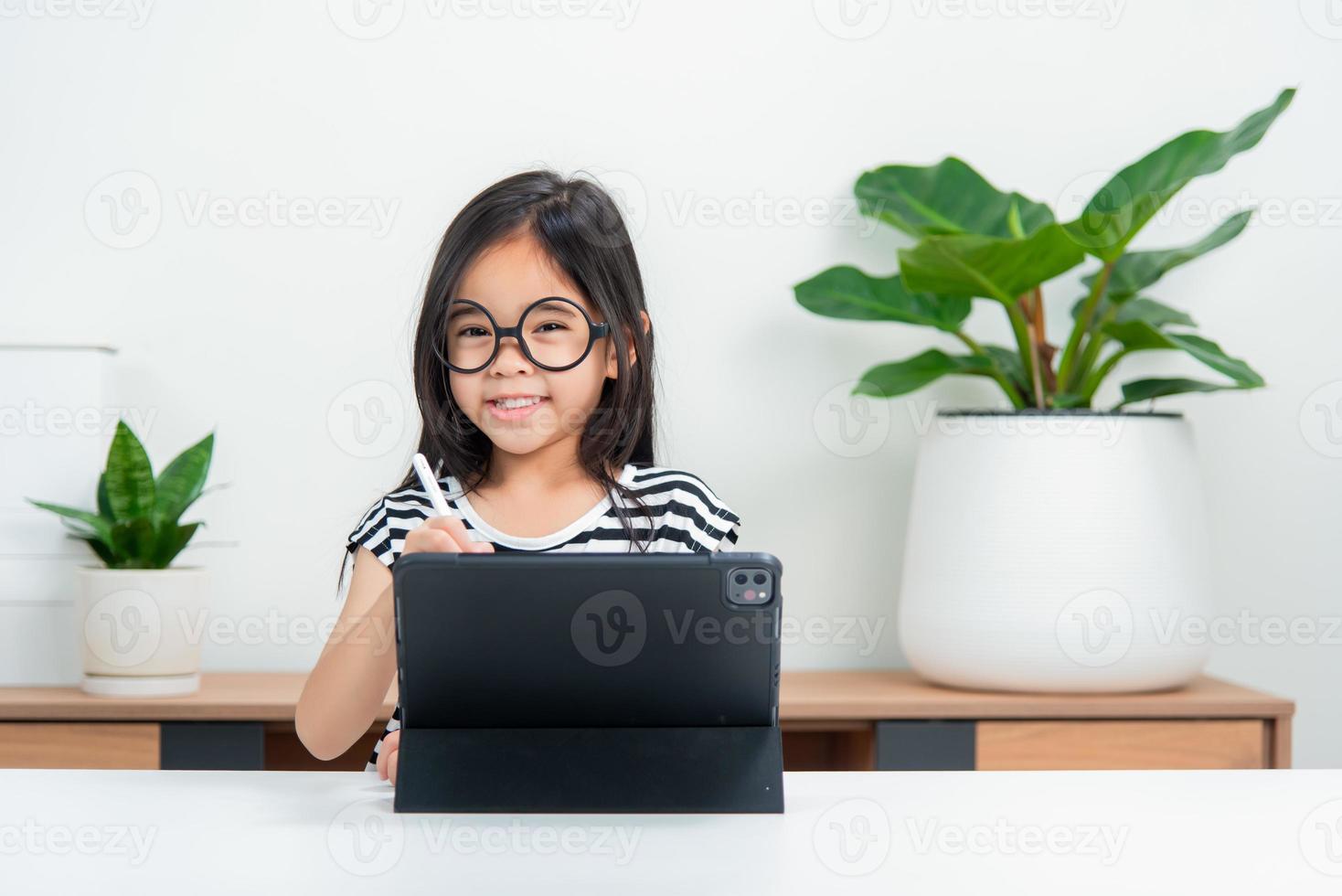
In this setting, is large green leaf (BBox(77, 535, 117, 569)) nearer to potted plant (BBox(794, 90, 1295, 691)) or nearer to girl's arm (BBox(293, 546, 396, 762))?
girl's arm (BBox(293, 546, 396, 762))

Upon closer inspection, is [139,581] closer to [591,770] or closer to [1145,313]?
[591,770]

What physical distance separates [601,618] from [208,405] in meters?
1.67

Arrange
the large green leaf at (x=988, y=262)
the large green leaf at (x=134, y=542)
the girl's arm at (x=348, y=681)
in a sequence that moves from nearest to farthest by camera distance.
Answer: the girl's arm at (x=348, y=681), the large green leaf at (x=988, y=262), the large green leaf at (x=134, y=542)

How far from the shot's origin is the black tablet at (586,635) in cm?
74

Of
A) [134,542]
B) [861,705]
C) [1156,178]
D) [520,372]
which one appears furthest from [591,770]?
[1156,178]

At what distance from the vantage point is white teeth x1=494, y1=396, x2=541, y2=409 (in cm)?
122

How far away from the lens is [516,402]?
48.2 inches

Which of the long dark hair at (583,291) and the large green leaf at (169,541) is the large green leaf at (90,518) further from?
the long dark hair at (583,291)

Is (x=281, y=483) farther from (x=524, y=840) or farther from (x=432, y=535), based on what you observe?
(x=524, y=840)

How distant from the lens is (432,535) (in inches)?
34.3

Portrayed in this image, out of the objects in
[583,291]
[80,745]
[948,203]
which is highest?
[948,203]

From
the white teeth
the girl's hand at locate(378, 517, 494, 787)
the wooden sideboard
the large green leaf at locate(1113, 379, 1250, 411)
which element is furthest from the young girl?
the large green leaf at locate(1113, 379, 1250, 411)

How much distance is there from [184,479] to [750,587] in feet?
4.80

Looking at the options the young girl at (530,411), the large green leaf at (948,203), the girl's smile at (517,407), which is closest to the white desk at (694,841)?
the young girl at (530,411)
